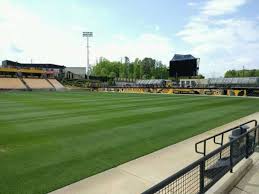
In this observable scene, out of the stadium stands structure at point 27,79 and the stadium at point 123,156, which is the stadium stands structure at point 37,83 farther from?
the stadium at point 123,156

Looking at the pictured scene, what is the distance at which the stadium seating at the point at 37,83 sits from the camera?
8744cm

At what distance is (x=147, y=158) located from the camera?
8781mm

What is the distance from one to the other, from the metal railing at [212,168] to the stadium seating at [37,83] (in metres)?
85.4

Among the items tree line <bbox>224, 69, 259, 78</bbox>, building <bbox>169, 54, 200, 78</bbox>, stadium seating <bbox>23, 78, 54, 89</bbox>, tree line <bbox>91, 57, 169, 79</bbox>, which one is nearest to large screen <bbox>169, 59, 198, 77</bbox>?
building <bbox>169, 54, 200, 78</bbox>

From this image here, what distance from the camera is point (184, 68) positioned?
202 ft

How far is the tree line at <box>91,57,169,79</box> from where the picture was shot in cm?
14300

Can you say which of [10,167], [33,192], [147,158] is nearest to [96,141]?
[147,158]

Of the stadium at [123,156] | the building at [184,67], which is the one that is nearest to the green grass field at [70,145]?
the stadium at [123,156]

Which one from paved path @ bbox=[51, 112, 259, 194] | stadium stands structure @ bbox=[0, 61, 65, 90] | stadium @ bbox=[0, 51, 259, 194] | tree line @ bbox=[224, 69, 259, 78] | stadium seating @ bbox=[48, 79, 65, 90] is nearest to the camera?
stadium @ bbox=[0, 51, 259, 194]

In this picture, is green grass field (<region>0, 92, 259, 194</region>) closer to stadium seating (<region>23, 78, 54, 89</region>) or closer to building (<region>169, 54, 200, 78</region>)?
building (<region>169, 54, 200, 78</region>)

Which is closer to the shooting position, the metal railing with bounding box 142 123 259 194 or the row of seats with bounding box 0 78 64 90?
the metal railing with bounding box 142 123 259 194

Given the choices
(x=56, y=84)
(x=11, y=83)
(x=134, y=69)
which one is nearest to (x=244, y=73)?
(x=134, y=69)

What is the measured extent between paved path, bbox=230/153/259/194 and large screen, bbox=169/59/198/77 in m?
55.1

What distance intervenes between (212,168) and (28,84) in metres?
88.5
